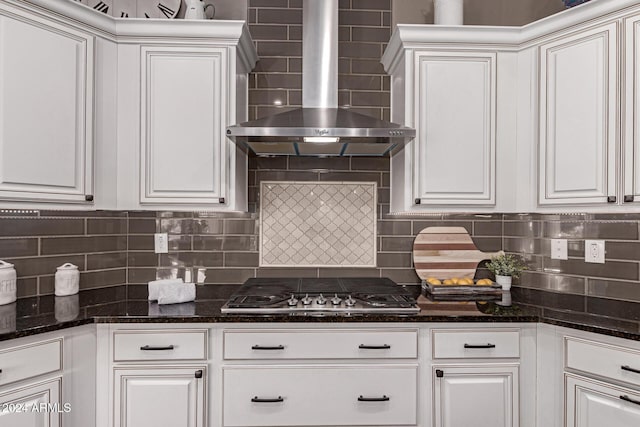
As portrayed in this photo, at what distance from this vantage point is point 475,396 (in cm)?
179

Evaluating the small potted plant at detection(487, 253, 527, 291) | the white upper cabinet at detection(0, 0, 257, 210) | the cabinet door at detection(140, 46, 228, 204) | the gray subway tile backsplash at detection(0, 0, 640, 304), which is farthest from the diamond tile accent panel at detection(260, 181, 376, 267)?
the small potted plant at detection(487, 253, 527, 291)

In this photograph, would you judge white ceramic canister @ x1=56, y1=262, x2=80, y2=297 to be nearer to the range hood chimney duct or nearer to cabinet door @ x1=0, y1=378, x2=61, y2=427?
cabinet door @ x1=0, y1=378, x2=61, y2=427

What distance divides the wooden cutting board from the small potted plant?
76 millimetres

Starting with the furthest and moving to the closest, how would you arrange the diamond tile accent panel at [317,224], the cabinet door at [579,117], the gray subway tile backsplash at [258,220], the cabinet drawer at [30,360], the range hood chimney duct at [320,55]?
1. the diamond tile accent panel at [317,224]
2. the gray subway tile backsplash at [258,220]
3. the range hood chimney duct at [320,55]
4. the cabinet door at [579,117]
5. the cabinet drawer at [30,360]

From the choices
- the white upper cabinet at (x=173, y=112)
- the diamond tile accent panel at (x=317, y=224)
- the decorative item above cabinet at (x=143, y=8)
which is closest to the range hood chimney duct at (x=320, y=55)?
the white upper cabinet at (x=173, y=112)

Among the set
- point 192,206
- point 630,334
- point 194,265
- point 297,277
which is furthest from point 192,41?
point 630,334

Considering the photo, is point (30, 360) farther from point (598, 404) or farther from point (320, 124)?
point (598, 404)

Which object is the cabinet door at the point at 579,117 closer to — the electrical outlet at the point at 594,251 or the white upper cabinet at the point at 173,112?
the electrical outlet at the point at 594,251

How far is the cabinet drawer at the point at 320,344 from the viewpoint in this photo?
177 centimetres

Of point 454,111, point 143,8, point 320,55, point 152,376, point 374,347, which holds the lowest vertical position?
point 152,376

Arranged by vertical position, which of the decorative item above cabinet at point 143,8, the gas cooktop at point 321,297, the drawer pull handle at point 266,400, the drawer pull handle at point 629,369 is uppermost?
the decorative item above cabinet at point 143,8

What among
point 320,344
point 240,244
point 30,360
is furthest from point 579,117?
point 30,360

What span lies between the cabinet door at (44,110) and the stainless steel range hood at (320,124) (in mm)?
747

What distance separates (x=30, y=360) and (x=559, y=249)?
256 cm
